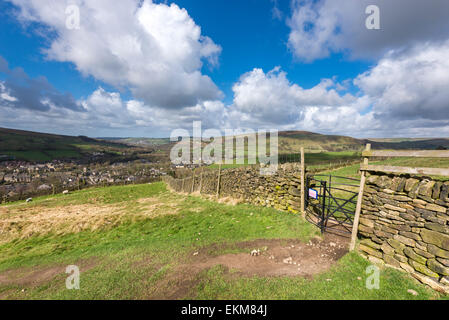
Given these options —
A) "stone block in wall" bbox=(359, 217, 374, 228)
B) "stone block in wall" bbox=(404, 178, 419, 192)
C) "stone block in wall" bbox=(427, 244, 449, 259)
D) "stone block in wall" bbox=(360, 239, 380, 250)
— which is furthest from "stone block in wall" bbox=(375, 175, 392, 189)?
"stone block in wall" bbox=(360, 239, 380, 250)

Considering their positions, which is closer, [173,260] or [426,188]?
[426,188]

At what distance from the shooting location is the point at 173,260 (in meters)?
5.83

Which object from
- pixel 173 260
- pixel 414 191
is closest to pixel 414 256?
pixel 414 191

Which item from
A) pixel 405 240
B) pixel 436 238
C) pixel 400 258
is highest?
pixel 436 238

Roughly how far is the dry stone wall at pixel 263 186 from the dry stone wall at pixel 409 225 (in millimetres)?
3649

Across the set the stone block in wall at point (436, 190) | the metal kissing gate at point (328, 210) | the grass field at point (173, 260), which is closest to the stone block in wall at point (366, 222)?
the metal kissing gate at point (328, 210)

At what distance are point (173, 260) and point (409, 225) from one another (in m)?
7.08

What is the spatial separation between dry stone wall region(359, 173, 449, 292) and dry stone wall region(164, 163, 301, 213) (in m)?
3.65

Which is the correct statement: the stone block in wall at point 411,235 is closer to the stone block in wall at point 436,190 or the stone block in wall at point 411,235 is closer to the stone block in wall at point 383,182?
the stone block in wall at point 436,190

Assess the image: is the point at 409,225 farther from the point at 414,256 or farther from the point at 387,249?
the point at 387,249

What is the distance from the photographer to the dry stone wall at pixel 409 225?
3.99m

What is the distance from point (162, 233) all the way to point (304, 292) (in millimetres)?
6859

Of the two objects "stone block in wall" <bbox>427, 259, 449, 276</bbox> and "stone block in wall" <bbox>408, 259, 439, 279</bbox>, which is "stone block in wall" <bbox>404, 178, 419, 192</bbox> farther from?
"stone block in wall" <bbox>408, 259, 439, 279</bbox>
